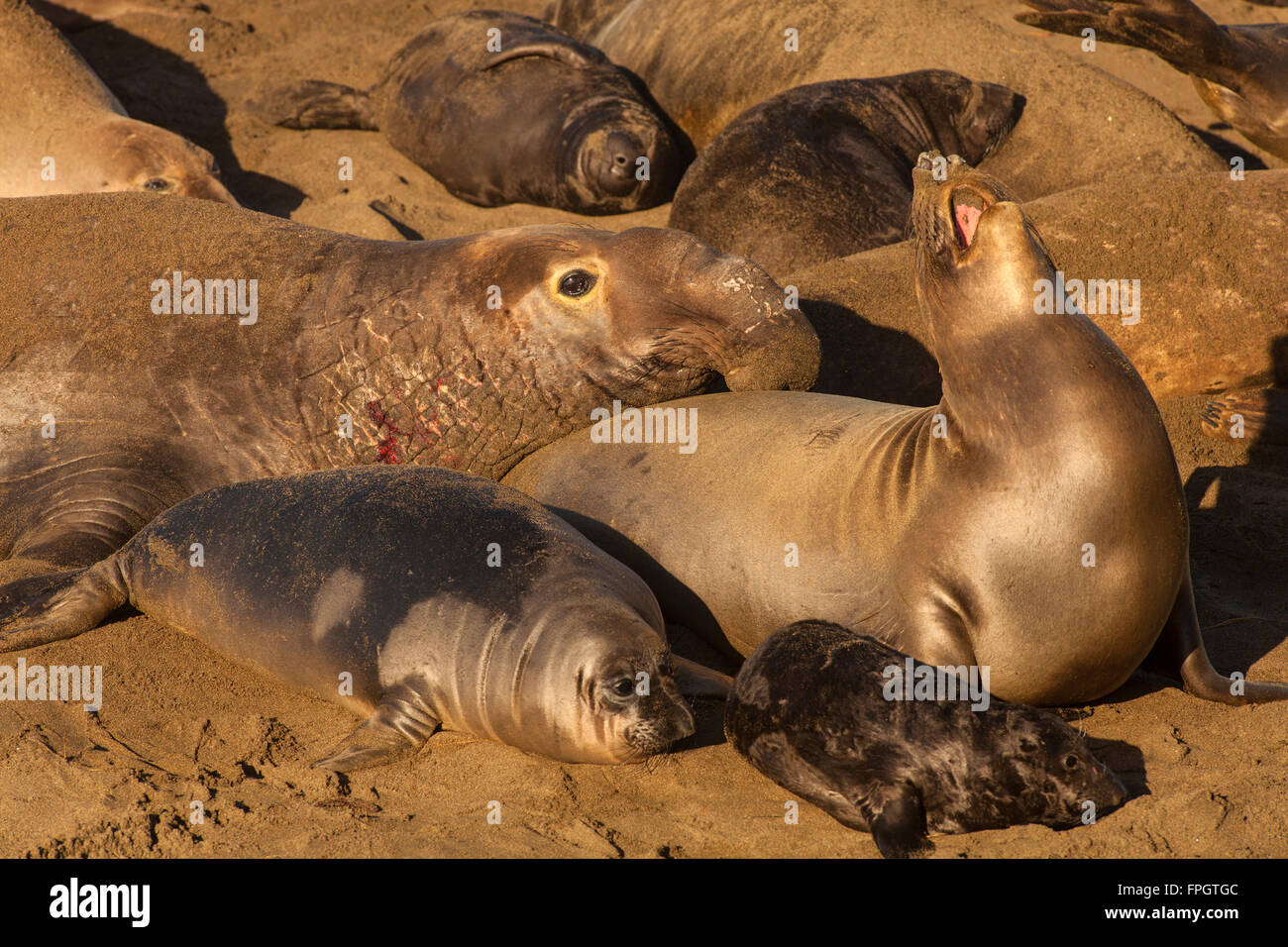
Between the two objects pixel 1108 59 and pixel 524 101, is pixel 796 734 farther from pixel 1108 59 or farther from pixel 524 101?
pixel 1108 59

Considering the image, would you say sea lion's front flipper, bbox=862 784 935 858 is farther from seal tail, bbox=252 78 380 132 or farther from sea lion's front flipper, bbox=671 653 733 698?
seal tail, bbox=252 78 380 132

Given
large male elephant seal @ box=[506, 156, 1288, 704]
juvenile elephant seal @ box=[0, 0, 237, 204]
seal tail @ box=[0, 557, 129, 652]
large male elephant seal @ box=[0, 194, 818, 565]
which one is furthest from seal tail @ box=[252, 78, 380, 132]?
large male elephant seal @ box=[506, 156, 1288, 704]

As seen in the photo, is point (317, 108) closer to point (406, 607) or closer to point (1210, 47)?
point (1210, 47)

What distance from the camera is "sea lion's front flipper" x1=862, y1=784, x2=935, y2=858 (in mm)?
2900

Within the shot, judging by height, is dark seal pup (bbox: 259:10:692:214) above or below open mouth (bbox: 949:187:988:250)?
above

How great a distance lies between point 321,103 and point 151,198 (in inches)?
163

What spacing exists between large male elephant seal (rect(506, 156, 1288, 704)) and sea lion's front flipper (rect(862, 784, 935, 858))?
18.5 inches

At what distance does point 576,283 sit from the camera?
453cm

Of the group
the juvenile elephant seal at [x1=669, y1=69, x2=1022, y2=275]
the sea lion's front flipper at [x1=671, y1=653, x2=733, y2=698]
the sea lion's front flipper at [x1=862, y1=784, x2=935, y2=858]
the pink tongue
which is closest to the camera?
the sea lion's front flipper at [x1=862, y1=784, x2=935, y2=858]

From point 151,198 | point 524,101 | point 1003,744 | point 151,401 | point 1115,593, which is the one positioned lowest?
point 1003,744

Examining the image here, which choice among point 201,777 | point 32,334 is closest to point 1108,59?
point 32,334

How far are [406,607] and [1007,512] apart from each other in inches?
58.1

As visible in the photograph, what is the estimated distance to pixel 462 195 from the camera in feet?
27.6

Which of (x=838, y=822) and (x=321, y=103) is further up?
(x=321, y=103)
